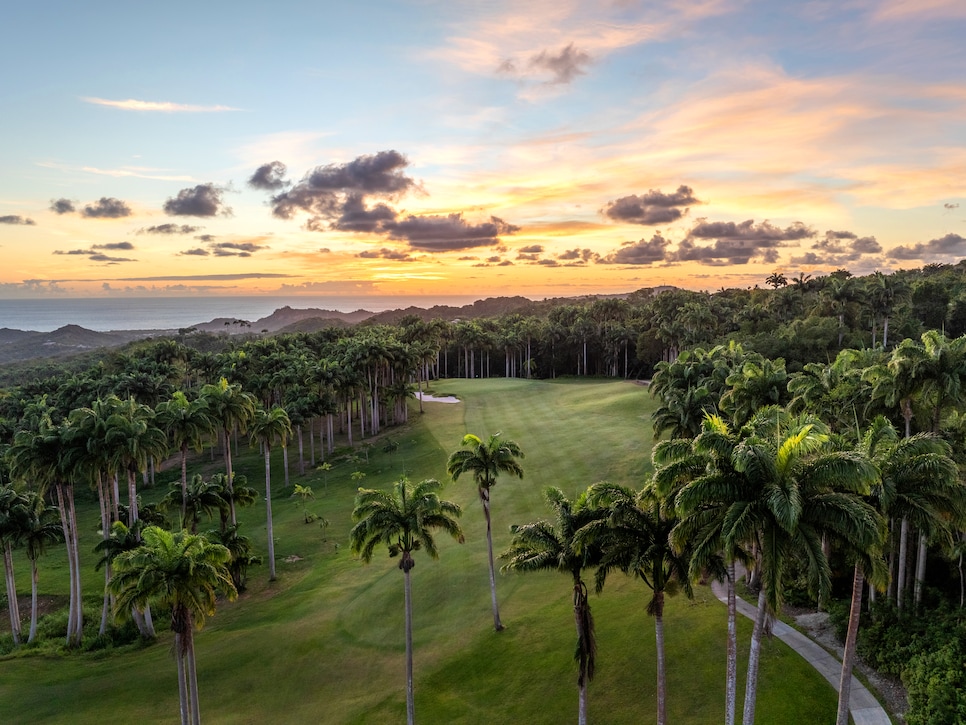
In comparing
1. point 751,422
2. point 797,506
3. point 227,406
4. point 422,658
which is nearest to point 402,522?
point 422,658

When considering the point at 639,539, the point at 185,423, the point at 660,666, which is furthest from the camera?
the point at 185,423

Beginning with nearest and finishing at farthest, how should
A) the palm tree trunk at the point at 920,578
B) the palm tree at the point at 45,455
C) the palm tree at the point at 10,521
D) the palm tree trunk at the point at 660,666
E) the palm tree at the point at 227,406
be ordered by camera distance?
the palm tree trunk at the point at 660,666, the palm tree trunk at the point at 920,578, the palm tree at the point at 45,455, the palm tree at the point at 10,521, the palm tree at the point at 227,406

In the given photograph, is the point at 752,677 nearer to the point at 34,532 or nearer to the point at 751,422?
the point at 751,422

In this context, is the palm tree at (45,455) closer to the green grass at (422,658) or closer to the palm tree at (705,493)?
the green grass at (422,658)

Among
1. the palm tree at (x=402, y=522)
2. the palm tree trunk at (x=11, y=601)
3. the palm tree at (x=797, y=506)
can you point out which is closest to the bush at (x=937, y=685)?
the palm tree at (x=797, y=506)

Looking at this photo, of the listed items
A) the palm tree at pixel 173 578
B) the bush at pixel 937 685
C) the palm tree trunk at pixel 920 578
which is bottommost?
the bush at pixel 937 685

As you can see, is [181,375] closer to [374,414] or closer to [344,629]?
[374,414]

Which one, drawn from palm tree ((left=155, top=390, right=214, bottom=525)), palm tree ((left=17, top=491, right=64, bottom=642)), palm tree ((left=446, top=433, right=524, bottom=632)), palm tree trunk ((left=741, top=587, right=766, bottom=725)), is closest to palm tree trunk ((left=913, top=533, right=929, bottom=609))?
palm tree trunk ((left=741, top=587, right=766, bottom=725))
